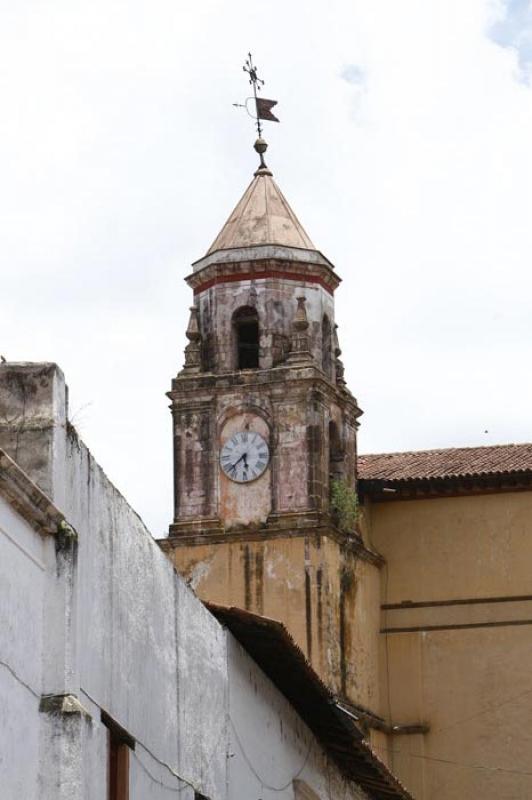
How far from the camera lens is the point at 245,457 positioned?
35844 millimetres

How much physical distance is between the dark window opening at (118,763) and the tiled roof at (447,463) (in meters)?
22.4

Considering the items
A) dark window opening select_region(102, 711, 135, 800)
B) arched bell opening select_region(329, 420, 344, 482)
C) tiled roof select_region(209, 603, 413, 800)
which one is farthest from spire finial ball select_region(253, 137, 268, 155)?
dark window opening select_region(102, 711, 135, 800)

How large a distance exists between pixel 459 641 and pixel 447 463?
3119mm

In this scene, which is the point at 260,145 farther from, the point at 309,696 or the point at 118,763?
the point at 118,763

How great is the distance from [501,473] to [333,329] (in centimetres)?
364

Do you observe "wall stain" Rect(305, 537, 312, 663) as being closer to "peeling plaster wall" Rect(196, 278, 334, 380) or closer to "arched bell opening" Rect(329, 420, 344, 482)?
"arched bell opening" Rect(329, 420, 344, 482)

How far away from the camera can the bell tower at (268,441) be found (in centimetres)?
3488

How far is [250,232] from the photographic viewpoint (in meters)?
36.8

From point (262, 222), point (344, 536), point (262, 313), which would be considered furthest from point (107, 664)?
point (262, 222)

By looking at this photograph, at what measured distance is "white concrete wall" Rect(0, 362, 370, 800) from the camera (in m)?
12.4

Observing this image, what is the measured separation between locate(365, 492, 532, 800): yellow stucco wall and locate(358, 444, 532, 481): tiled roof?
1.59 ft

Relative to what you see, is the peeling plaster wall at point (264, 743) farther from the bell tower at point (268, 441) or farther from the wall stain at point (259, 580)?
the bell tower at point (268, 441)

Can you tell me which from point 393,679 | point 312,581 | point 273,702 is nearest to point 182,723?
point 273,702

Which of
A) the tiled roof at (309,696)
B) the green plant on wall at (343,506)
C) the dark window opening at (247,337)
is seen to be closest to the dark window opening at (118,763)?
the tiled roof at (309,696)
